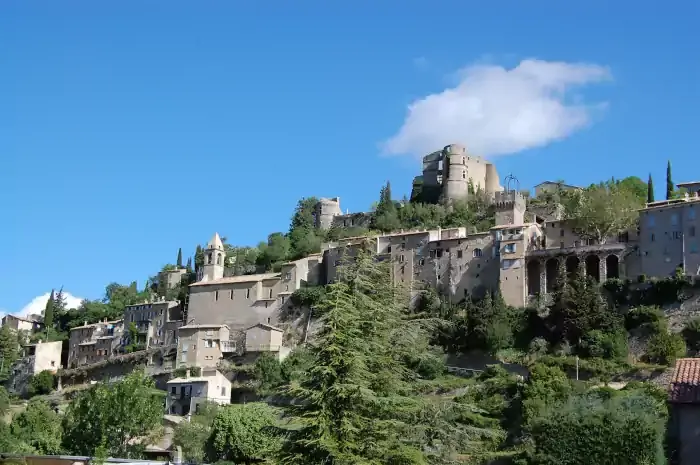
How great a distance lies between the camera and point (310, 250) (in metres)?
93.6

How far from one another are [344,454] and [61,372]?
7449cm

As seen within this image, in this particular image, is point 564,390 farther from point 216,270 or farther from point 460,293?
point 216,270

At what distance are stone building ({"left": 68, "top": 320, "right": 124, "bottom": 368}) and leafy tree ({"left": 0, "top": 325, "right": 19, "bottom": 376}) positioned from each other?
628 centimetres

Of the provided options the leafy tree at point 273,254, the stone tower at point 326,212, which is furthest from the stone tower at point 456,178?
the leafy tree at point 273,254

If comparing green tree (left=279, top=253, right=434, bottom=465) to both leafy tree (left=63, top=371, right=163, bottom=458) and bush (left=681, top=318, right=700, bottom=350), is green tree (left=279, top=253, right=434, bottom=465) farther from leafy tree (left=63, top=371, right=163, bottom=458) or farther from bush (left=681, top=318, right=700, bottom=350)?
bush (left=681, top=318, right=700, bottom=350)

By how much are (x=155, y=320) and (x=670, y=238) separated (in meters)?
50.1

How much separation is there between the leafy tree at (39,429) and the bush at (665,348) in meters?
38.0

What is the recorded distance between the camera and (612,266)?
71125 mm

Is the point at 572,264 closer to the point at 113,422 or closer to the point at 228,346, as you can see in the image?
the point at 228,346

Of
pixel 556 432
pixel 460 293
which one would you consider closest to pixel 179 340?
pixel 460 293

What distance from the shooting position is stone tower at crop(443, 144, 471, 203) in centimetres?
9981

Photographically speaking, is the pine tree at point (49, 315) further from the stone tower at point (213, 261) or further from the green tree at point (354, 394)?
the green tree at point (354, 394)

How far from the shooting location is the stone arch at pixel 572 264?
237 feet

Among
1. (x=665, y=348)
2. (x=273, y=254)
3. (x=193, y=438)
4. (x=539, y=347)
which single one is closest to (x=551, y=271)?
(x=539, y=347)
